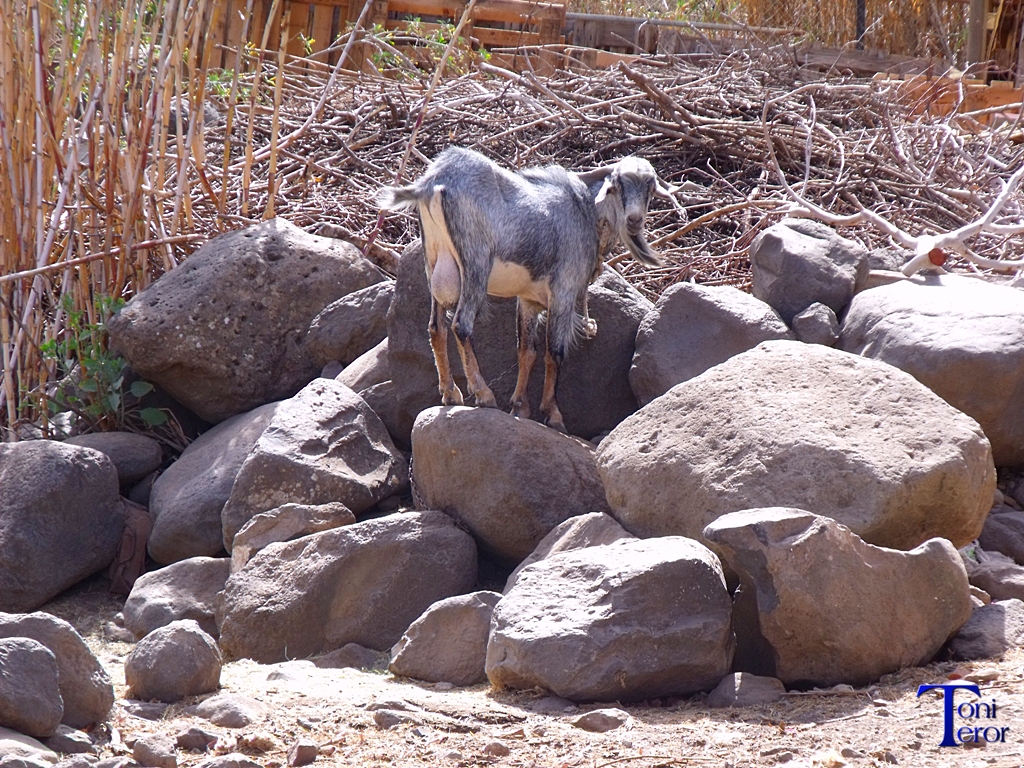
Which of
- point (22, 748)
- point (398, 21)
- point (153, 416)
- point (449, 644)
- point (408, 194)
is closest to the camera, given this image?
point (22, 748)

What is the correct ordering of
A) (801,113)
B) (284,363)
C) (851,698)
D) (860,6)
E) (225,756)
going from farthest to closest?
(860,6) → (801,113) → (284,363) → (851,698) → (225,756)

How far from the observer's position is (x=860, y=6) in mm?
10969

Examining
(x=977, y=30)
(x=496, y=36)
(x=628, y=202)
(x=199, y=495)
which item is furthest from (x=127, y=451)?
(x=977, y=30)

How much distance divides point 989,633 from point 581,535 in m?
1.16

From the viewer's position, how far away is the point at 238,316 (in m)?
4.91

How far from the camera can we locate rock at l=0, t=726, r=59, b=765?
7.33ft

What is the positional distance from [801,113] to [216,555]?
416 cm

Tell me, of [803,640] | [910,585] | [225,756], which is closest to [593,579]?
Answer: [803,640]

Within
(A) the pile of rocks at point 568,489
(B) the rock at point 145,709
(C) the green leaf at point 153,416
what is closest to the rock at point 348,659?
(A) the pile of rocks at point 568,489

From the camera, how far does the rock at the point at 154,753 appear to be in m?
2.41

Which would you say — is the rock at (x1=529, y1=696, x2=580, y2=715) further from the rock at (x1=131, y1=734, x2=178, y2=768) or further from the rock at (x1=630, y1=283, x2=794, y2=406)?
the rock at (x1=630, y1=283, x2=794, y2=406)

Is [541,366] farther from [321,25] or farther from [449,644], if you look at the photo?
[321,25]

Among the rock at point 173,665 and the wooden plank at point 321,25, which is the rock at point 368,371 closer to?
the rock at point 173,665

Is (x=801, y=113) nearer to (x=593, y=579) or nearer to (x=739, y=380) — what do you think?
(x=739, y=380)
